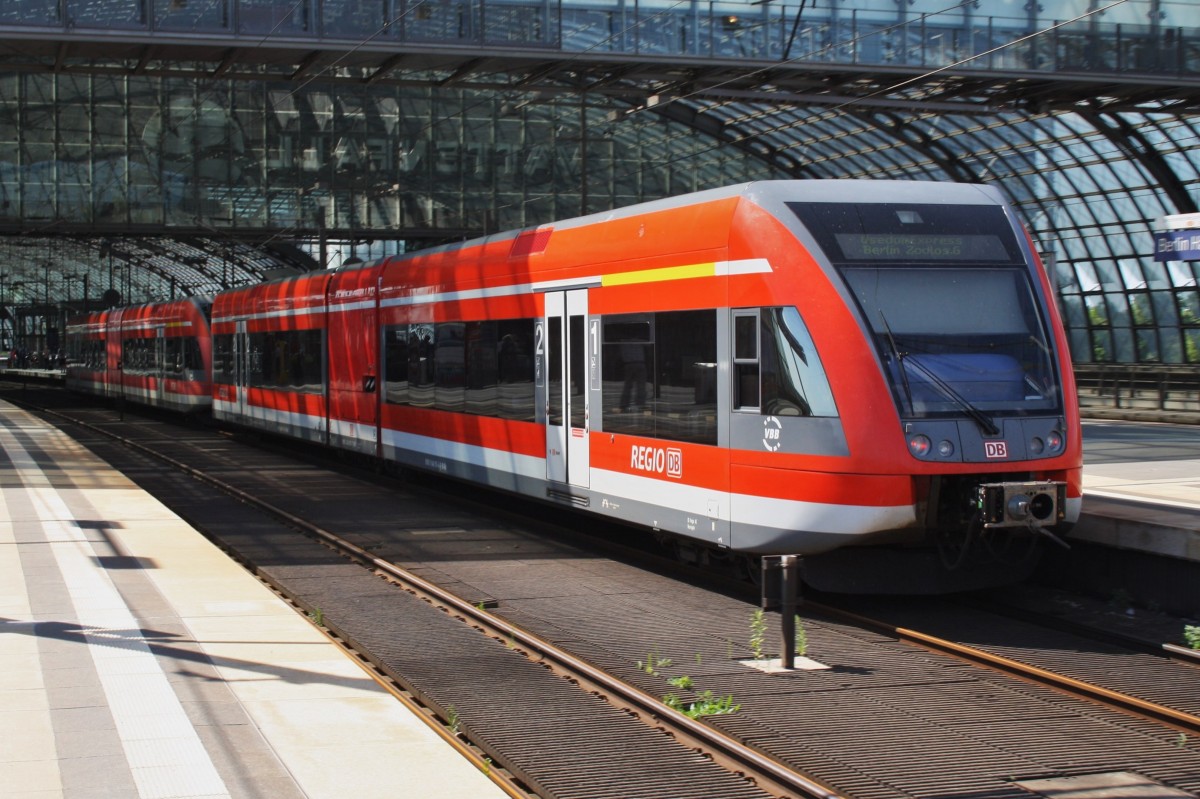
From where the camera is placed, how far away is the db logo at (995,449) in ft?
33.6

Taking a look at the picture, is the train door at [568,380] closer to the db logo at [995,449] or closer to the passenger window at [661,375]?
the passenger window at [661,375]

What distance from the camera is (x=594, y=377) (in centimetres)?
1373

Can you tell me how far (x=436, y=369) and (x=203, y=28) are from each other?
7.78m

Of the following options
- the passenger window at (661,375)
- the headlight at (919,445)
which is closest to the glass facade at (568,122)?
the headlight at (919,445)

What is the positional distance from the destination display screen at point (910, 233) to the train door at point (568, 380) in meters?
3.53

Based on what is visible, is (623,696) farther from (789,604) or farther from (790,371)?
(790,371)

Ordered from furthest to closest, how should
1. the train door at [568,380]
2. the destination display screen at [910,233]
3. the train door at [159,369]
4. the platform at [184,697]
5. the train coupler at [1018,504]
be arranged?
1. the train door at [159,369]
2. the train door at [568,380]
3. the destination display screen at [910,233]
4. the train coupler at [1018,504]
5. the platform at [184,697]

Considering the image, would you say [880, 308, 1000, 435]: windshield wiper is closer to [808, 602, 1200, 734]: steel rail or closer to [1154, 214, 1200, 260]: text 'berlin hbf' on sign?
[808, 602, 1200, 734]: steel rail

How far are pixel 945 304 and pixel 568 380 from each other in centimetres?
474

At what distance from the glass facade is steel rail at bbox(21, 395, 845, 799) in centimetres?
537

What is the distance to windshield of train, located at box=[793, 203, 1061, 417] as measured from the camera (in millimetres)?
10305

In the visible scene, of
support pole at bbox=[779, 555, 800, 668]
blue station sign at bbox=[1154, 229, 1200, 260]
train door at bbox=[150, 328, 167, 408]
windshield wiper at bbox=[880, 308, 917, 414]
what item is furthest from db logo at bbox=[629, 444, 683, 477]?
train door at bbox=[150, 328, 167, 408]

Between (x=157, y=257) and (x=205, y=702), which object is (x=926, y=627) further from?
(x=157, y=257)

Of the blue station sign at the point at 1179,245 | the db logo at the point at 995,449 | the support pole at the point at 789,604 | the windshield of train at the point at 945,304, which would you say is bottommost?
the support pole at the point at 789,604
